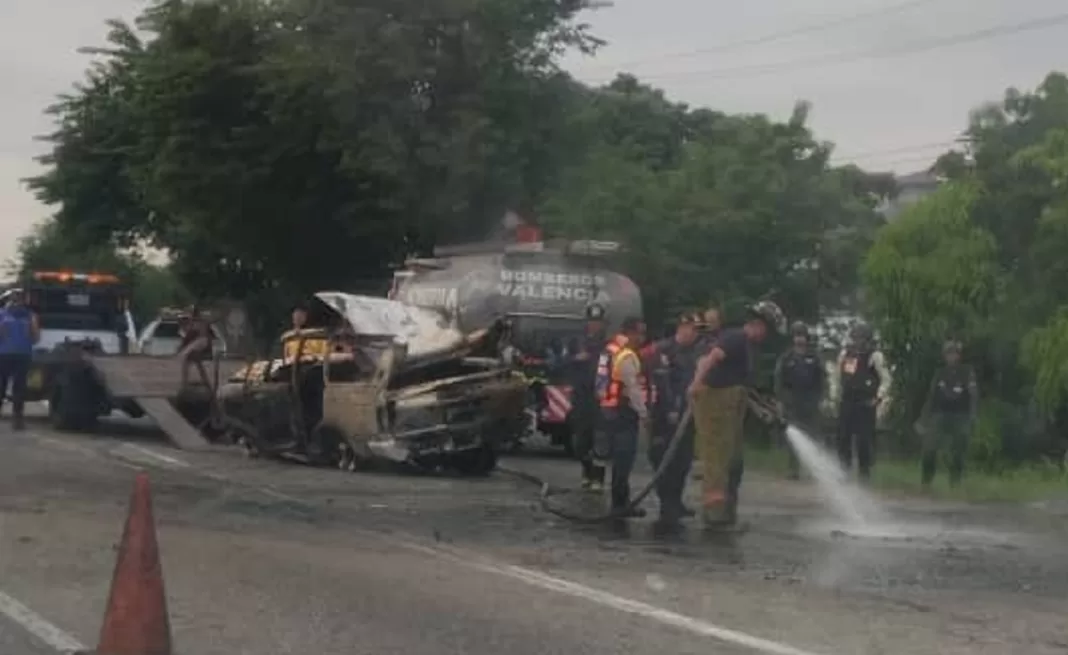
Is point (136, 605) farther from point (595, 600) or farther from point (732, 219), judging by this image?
point (732, 219)

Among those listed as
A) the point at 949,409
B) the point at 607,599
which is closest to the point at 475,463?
the point at 949,409

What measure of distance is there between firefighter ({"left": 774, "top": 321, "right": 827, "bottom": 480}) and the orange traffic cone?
42.6 ft

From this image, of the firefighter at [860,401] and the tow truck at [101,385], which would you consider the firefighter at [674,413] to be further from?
the tow truck at [101,385]

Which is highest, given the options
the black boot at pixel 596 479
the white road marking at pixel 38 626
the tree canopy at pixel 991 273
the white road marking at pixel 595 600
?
the tree canopy at pixel 991 273

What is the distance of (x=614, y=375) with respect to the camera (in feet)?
53.4

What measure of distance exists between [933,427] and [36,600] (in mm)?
11397

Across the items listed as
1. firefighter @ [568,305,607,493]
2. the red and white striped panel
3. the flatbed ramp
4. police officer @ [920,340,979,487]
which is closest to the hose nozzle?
firefighter @ [568,305,607,493]

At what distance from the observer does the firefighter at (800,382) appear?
21.7 meters

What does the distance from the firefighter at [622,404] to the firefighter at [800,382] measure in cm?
533

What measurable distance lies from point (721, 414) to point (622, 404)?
0.97 m

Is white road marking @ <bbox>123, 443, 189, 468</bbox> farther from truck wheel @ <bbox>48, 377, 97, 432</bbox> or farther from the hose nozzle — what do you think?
the hose nozzle

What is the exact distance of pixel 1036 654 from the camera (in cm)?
987

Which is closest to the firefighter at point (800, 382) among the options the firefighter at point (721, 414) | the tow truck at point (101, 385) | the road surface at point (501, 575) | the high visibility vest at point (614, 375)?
the road surface at point (501, 575)

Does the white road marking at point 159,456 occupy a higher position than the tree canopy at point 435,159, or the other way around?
the tree canopy at point 435,159
